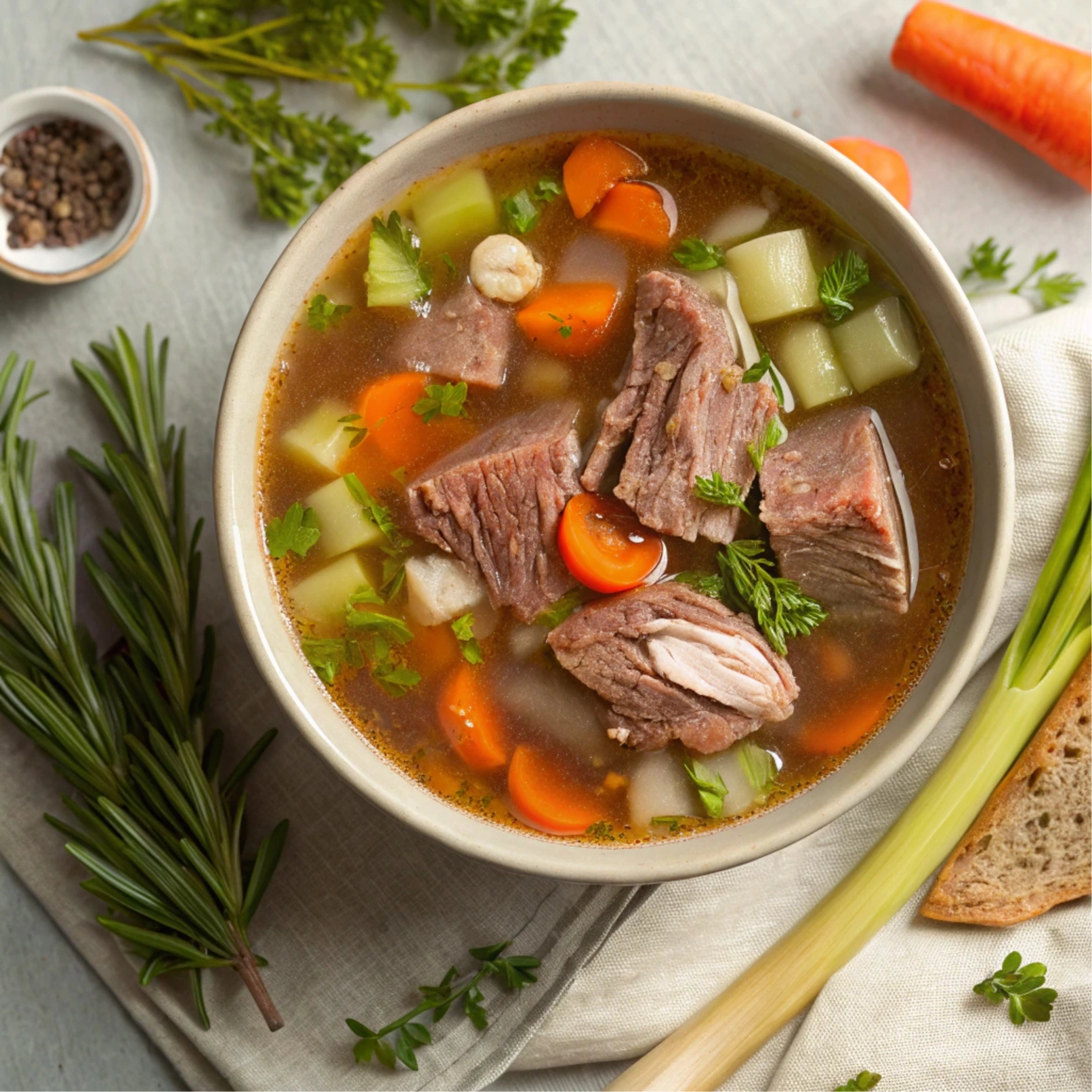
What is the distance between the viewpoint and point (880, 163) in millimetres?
2707

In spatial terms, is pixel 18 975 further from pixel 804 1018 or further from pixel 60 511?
pixel 804 1018

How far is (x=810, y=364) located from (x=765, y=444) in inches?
8.6

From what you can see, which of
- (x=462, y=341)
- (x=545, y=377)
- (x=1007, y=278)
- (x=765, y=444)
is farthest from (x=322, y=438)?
(x=1007, y=278)

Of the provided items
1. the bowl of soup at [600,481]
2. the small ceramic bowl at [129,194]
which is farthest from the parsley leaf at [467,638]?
the small ceramic bowl at [129,194]

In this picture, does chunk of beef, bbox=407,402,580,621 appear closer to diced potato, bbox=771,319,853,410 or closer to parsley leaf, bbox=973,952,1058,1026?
diced potato, bbox=771,319,853,410

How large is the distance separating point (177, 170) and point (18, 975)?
220cm

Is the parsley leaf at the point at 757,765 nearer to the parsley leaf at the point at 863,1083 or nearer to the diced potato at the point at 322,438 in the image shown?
the parsley leaf at the point at 863,1083

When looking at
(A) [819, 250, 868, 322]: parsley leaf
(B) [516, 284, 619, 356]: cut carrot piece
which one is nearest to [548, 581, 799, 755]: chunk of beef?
(B) [516, 284, 619, 356]: cut carrot piece

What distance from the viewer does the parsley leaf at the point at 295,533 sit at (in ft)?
7.66

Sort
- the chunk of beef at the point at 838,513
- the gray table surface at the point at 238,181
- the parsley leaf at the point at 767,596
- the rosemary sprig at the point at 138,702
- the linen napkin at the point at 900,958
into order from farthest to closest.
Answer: the gray table surface at the point at 238,181, the linen napkin at the point at 900,958, the rosemary sprig at the point at 138,702, the parsley leaf at the point at 767,596, the chunk of beef at the point at 838,513

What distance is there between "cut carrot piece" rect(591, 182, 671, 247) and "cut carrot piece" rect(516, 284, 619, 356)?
0.44 feet

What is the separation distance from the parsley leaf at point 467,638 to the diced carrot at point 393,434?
0.35 metres

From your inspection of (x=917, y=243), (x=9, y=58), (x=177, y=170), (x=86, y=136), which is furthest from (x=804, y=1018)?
(x=9, y=58)

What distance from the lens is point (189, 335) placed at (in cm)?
278
